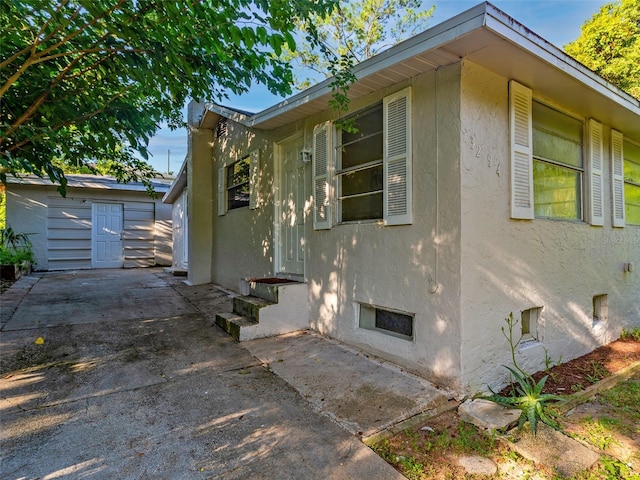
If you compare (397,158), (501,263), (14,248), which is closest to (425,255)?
(501,263)

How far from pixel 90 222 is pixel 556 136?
40.7 feet

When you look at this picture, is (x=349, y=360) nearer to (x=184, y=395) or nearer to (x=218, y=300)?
(x=184, y=395)

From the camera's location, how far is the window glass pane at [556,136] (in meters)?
3.47

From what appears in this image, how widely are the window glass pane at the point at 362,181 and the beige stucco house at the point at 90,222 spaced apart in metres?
8.49

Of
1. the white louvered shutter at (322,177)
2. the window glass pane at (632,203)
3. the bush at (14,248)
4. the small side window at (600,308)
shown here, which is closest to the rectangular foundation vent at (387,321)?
Answer: the white louvered shutter at (322,177)

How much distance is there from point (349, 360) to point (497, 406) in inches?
53.3

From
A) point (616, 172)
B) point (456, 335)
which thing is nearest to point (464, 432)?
point (456, 335)

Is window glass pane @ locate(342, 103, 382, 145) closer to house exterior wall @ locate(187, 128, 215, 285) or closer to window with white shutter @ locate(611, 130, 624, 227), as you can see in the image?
window with white shutter @ locate(611, 130, 624, 227)

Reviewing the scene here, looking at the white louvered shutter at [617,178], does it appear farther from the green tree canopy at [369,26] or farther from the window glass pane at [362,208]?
the green tree canopy at [369,26]

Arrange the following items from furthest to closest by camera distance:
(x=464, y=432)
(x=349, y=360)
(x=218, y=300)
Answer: (x=218, y=300) → (x=349, y=360) → (x=464, y=432)

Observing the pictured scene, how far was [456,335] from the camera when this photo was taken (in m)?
2.77

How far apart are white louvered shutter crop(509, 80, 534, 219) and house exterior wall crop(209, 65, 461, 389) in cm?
72

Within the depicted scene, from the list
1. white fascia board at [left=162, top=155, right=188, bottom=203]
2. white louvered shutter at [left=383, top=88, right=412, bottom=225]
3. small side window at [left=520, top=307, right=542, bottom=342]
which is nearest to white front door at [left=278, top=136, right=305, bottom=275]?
white louvered shutter at [left=383, top=88, right=412, bottom=225]

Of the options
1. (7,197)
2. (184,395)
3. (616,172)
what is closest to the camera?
(184,395)
